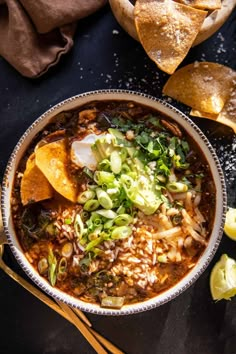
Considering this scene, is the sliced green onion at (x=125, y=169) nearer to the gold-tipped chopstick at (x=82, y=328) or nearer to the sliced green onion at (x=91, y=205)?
the sliced green onion at (x=91, y=205)

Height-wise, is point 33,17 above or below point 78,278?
above

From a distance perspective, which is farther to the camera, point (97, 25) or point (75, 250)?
point (97, 25)

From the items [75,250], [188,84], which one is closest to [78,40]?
[188,84]

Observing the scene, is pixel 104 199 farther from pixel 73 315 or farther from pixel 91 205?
pixel 73 315

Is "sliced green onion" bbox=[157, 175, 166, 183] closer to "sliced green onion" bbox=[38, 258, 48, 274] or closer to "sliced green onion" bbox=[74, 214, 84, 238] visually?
"sliced green onion" bbox=[74, 214, 84, 238]

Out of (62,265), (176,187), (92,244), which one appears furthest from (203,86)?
(62,265)

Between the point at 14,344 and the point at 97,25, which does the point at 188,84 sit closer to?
the point at 97,25
